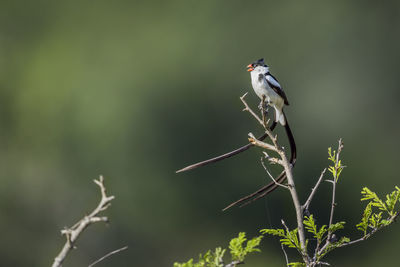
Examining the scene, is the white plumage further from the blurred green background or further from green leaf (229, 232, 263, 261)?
the blurred green background

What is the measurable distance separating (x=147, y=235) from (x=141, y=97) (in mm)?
3708

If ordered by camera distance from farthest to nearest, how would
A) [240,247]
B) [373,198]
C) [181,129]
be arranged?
1. [181,129]
2. [373,198]
3. [240,247]

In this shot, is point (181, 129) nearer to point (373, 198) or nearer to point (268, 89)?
point (268, 89)

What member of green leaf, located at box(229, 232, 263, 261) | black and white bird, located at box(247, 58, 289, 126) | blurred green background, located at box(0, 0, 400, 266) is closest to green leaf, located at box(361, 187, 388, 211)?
green leaf, located at box(229, 232, 263, 261)

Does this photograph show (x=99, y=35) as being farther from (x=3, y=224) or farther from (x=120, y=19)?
(x=3, y=224)

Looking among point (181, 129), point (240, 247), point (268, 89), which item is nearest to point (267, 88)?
point (268, 89)

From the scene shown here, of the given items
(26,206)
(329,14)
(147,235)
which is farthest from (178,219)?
(329,14)

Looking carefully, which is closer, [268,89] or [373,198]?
[373,198]

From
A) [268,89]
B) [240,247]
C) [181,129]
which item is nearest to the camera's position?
[240,247]

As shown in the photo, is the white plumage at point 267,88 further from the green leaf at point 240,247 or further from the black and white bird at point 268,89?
the green leaf at point 240,247

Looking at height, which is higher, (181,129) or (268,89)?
(181,129)

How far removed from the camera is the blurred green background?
18266mm

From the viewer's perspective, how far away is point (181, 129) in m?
18.6

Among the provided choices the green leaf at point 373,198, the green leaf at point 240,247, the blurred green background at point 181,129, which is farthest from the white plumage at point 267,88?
the blurred green background at point 181,129
